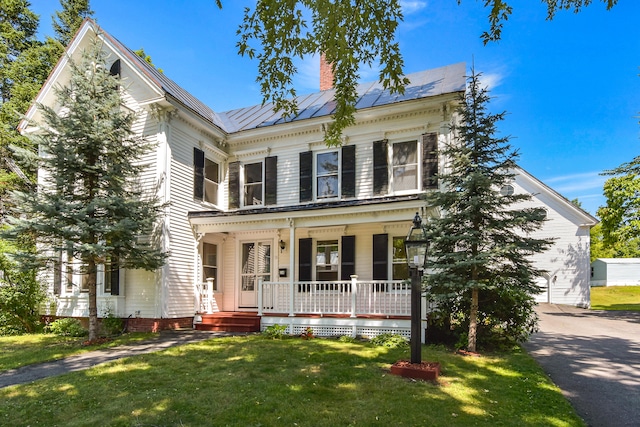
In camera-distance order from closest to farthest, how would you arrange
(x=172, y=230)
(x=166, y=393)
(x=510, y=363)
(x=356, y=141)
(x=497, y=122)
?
1. (x=166, y=393)
2. (x=510, y=363)
3. (x=497, y=122)
4. (x=172, y=230)
5. (x=356, y=141)

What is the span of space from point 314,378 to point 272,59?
16.2 feet

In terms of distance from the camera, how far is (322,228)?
1206 centimetres

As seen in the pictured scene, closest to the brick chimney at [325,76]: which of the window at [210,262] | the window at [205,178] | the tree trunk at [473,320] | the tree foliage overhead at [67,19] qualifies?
the window at [205,178]

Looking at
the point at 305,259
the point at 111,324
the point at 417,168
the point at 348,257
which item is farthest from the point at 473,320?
the point at 111,324

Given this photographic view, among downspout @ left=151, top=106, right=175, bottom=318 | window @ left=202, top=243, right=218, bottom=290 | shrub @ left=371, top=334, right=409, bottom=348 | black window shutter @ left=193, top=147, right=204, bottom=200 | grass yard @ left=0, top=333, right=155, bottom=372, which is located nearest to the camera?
grass yard @ left=0, top=333, right=155, bottom=372

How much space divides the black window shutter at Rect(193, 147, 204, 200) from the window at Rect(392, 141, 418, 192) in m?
6.31

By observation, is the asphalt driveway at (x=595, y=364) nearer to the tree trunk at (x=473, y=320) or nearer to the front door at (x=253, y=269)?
the tree trunk at (x=473, y=320)

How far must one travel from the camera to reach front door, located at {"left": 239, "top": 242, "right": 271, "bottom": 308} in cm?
1255

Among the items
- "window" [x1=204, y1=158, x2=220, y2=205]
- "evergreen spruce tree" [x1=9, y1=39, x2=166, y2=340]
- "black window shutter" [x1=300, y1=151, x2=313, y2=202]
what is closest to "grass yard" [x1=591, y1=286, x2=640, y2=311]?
"black window shutter" [x1=300, y1=151, x2=313, y2=202]

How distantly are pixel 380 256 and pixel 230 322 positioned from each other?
4.88 meters

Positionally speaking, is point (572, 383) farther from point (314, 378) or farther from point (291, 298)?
point (291, 298)

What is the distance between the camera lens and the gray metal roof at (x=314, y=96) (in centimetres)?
1174

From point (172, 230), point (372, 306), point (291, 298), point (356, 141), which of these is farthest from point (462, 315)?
point (172, 230)

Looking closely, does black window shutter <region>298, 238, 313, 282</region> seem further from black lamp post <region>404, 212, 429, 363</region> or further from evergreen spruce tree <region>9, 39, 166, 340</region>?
black lamp post <region>404, 212, 429, 363</region>
